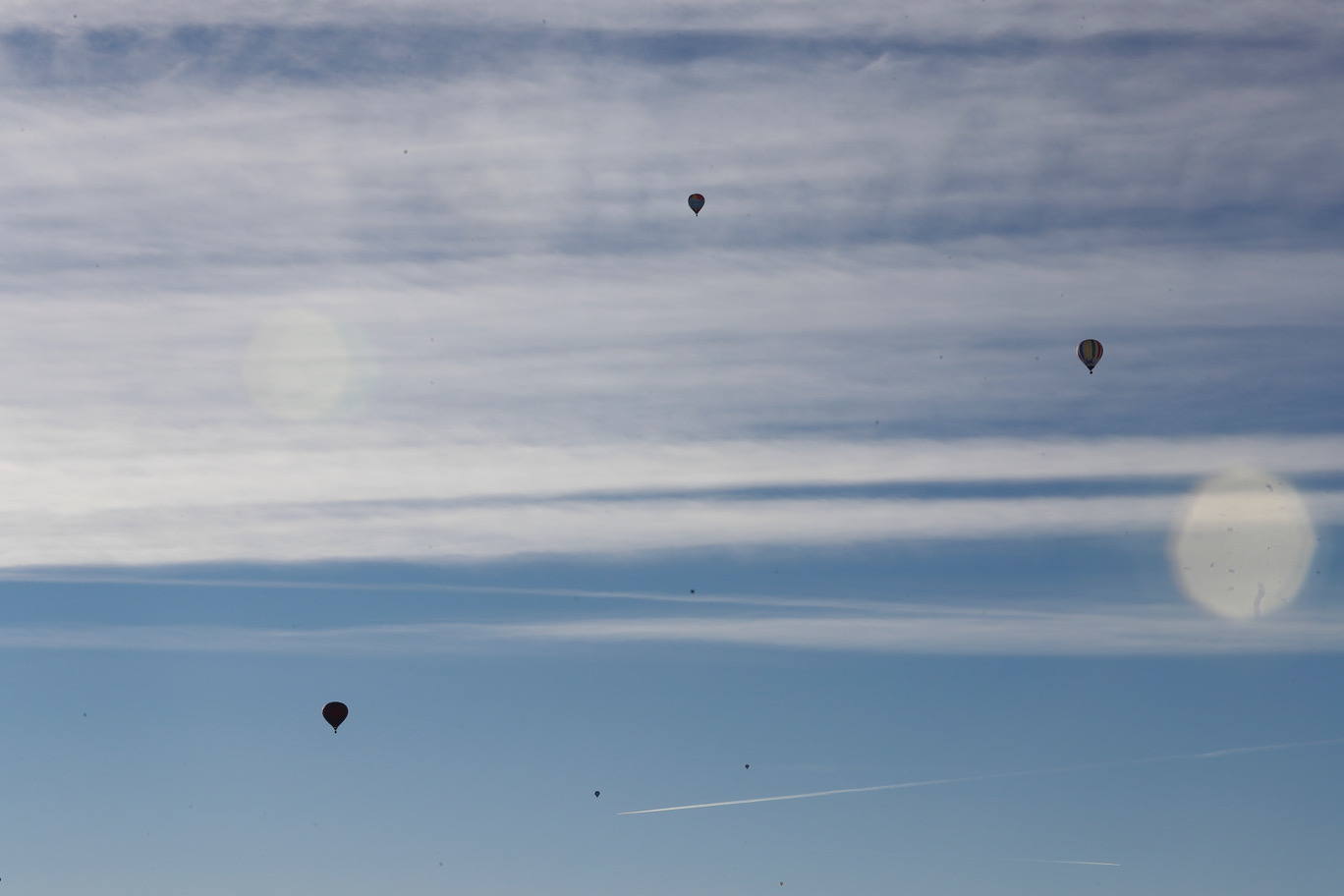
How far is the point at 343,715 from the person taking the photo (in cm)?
14125

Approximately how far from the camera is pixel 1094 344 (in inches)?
5261

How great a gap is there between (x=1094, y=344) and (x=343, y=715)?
66643 mm

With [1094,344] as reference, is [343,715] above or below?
below
